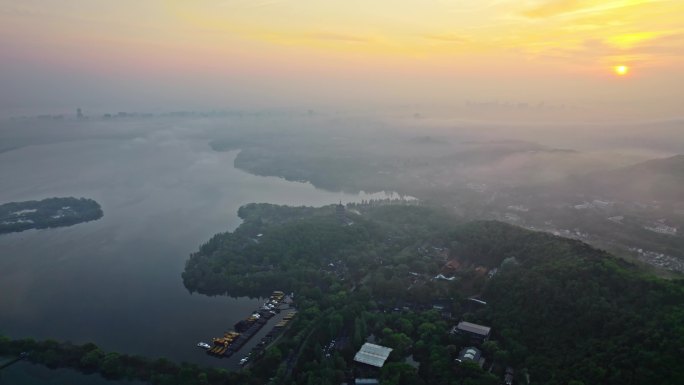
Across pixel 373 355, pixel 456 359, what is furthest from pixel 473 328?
pixel 373 355

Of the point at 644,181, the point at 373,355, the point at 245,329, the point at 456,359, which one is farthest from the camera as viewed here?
the point at 644,181

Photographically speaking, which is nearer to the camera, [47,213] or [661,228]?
[661,228]

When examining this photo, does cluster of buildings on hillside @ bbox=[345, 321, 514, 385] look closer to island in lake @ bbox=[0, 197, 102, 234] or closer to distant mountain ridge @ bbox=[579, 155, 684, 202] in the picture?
distant mountain ridge @ bbox=[579, 155, 684, 202]

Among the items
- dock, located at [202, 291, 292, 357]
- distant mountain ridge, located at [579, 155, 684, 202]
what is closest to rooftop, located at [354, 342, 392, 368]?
dock, located at [202, 291, 292, 357]

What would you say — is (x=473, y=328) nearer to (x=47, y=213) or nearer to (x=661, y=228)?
(x=661, y=228)

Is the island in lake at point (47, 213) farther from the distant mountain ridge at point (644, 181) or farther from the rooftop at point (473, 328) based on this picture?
the distant mountain ridge at point (644, 181)

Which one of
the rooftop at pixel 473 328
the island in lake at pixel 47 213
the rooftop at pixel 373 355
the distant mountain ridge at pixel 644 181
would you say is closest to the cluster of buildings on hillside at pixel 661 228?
the distant mountain ridge at pixel 644 181
